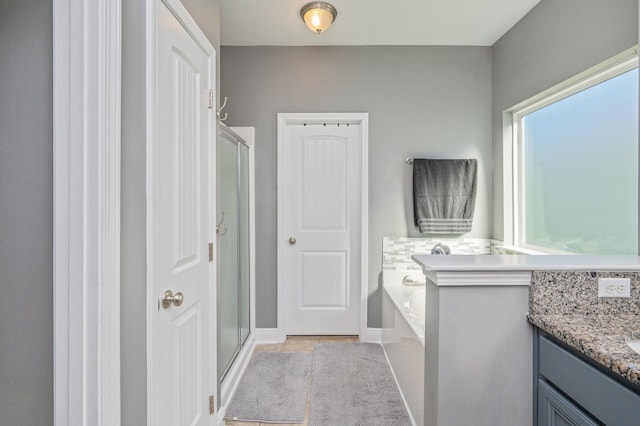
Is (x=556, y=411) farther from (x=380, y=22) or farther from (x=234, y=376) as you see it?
(x=380, y=22)

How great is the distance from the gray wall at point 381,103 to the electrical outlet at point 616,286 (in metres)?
1.75

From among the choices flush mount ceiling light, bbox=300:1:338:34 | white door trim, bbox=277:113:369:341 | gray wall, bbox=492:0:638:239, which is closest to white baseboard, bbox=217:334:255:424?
white door trim, bbox=277:113:369:341

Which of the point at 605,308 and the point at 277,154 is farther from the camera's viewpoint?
the point at 277,154

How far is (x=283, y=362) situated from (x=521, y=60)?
2.86 metres

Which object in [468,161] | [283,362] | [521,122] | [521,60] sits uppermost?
[521,60]

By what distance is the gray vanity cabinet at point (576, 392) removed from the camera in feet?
2.64

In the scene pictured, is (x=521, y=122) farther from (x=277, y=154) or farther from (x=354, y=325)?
(x=354, y=325)

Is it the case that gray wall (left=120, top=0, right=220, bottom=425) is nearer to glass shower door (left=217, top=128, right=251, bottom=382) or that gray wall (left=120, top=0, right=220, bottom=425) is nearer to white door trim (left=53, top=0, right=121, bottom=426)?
white door trim (left=53, top=0, right=121, bottom=426)

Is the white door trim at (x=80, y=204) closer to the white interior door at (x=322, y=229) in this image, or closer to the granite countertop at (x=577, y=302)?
the granite countertop at (x=577, y=302)

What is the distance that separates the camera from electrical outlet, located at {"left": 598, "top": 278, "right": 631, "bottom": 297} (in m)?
1.13

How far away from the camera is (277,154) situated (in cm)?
286

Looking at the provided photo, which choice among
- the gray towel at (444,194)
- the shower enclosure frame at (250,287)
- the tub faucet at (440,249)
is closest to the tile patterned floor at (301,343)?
the shower enclosure frame at (250,287)

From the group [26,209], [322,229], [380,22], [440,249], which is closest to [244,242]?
[322,229]

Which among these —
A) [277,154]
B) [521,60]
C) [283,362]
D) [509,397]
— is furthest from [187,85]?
[521,60]
